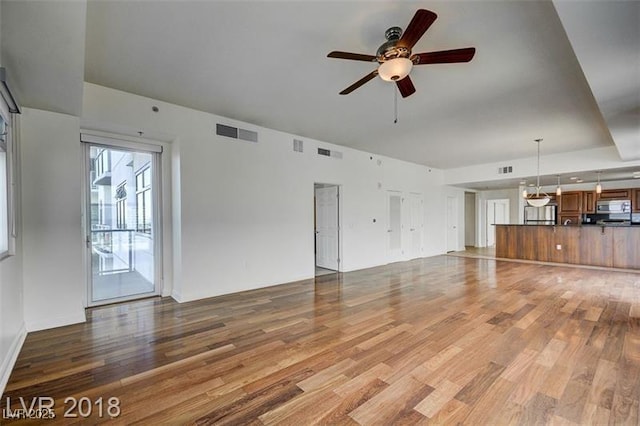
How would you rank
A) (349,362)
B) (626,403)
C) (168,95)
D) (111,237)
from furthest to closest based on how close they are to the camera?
(111,237), (168,95), (349,362), (626,403)

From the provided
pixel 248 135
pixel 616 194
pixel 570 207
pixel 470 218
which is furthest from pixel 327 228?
pixel 616 194

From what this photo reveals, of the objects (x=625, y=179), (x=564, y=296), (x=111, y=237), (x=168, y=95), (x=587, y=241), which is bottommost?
(x=564, y=296)

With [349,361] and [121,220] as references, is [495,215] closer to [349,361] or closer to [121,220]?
[349,361]

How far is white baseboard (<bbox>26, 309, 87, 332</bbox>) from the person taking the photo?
325cm

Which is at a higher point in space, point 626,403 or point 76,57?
point 76,57

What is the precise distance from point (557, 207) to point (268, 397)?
11965mm

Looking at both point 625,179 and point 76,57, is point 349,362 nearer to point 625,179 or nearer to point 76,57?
point 76,57

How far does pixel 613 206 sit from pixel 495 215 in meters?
3.63

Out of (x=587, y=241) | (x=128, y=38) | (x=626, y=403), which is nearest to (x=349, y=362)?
(x=626, y=403)

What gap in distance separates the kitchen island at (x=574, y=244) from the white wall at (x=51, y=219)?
389 inches

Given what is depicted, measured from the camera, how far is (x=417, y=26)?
202 centimetres

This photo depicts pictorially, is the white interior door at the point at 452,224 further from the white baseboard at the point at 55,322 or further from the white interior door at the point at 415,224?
the white baseboard at the point at 55,322

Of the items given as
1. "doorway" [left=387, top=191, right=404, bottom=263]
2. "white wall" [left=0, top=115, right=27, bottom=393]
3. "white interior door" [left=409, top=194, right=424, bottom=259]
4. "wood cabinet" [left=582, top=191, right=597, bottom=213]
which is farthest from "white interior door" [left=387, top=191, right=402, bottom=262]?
"white wall" [left=0, top=115, right=27, bottom=393]

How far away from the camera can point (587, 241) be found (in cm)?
738
